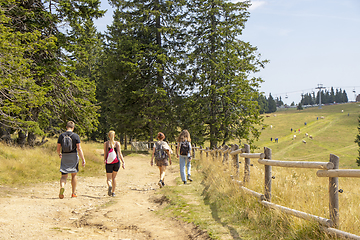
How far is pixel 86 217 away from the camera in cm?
651

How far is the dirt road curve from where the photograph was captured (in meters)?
5.14

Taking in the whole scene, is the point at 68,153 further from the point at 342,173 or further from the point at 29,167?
the point at 342,173

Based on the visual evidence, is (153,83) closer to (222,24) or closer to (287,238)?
(222,24)

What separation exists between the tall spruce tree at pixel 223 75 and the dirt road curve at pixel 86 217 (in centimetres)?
1584

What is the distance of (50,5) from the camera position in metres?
16.5

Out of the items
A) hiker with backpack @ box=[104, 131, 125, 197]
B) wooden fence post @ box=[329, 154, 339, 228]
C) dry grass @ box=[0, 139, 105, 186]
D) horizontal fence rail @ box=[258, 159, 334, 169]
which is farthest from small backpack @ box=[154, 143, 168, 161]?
wooden fence post @ box=[329, 154, 339, 228]

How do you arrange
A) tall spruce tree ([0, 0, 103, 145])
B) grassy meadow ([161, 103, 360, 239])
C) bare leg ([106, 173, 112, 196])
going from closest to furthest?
1. grassy meadow ([161, 103, 360, 239])
2. bare leg ([106, 173, 112, 196])
3. tall spruce tree ([0, 0, 103, 145])

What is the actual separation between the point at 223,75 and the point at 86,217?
19.3m

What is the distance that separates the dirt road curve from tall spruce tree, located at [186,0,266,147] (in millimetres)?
15835

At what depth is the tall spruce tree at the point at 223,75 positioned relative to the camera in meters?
24.0

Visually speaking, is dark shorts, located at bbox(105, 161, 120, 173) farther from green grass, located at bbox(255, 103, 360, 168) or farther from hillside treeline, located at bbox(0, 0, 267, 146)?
green grass, located at bbox(255, 103, 360, 168)

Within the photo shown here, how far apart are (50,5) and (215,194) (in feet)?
48.9

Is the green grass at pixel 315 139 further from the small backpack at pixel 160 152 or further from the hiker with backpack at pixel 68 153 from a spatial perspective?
the hiker with backpack at pixel 68 153

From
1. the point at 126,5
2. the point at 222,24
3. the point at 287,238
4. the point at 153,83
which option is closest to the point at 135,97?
the point at 153,83
